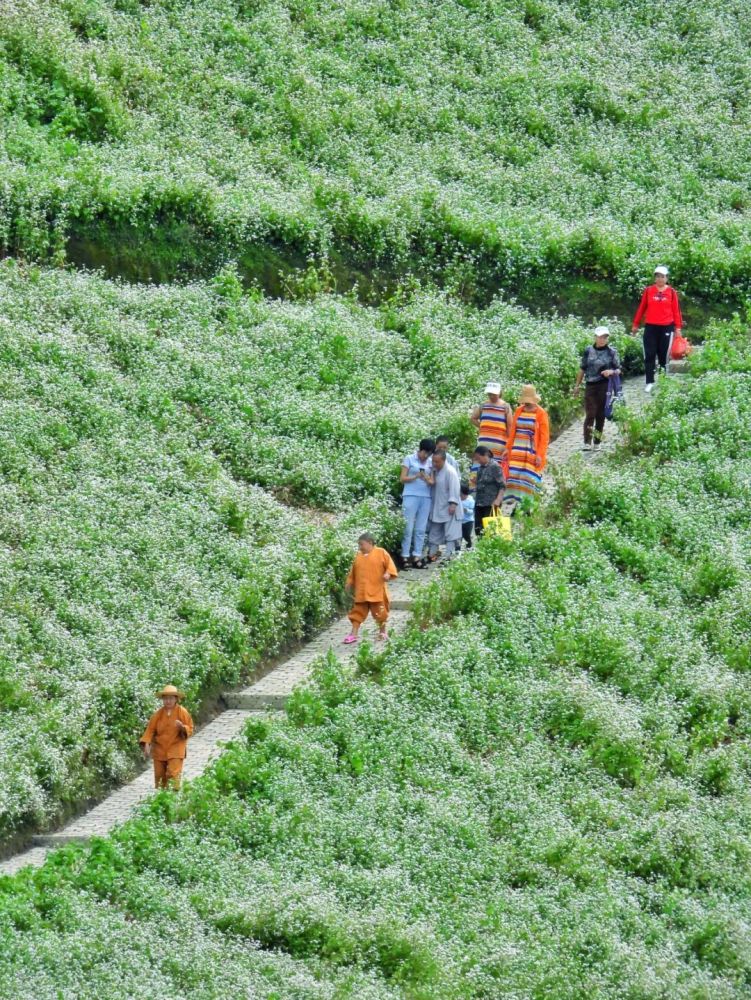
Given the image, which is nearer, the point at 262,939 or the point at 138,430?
the point at 262,939

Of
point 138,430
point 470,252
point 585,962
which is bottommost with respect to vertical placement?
point 585,962

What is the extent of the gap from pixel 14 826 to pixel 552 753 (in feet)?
16.0

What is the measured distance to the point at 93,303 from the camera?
22406 mm

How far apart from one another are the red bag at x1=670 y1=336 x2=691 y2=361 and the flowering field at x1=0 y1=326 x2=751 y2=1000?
620cm

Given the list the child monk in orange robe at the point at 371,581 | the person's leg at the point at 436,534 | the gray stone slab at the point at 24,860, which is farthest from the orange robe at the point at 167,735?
the person's leg at the point at 436,534

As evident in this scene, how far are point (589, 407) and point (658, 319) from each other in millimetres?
2077

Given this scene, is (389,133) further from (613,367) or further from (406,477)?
(406,477)

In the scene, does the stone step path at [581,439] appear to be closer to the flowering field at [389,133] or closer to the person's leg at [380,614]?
the flowering field at [389,133]

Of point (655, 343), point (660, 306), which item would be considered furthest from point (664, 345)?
point (660, 306)

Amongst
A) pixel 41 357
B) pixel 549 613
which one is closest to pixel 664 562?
pixel 549 613

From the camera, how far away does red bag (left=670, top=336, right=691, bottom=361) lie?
83.8ft

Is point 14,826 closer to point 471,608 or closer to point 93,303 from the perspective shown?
point 471,608

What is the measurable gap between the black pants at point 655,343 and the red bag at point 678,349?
0.71 meters

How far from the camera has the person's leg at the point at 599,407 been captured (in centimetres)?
2266
